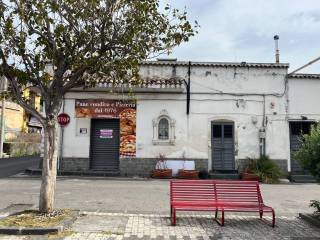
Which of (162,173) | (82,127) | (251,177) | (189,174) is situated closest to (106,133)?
(82,127)

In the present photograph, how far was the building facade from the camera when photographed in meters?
20.9

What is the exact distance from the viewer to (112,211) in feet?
36.5

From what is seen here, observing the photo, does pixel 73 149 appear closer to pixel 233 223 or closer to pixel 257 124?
pixel 257 124

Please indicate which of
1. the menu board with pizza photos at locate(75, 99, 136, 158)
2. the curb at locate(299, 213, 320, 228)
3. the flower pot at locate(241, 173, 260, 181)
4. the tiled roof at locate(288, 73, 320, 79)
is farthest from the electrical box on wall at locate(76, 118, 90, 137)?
the curb at locate(299, 213, 320, 228)

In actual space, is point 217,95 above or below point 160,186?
above

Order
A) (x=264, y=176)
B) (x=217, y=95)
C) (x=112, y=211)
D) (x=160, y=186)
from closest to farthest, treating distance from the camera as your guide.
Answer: (x=112, y=211) < (x=160, y=186) < (x=264, y=176) < (x=217, y=95)

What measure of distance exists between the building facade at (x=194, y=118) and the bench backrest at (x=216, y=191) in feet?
35.2

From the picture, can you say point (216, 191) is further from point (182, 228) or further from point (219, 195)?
point (182, 228)

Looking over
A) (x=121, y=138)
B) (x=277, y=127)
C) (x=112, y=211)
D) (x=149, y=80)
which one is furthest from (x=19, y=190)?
(x=277, y=127)

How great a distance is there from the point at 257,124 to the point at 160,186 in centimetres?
657

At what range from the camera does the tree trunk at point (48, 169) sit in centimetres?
947

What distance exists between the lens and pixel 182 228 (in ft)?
30.1

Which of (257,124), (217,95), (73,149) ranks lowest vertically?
(73,149)

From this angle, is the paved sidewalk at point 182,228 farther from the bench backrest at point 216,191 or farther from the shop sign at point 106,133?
the shop sign at point 106,133
